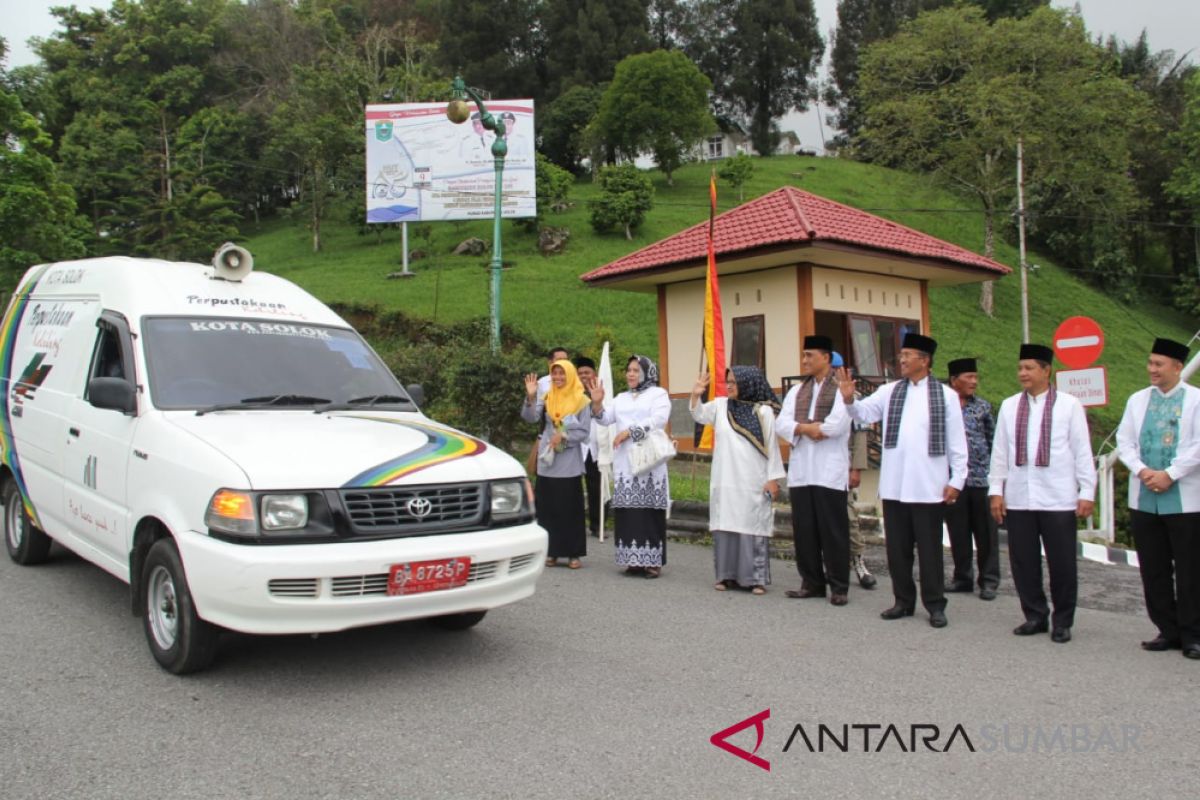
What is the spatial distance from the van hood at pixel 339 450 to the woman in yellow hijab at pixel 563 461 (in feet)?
8.80

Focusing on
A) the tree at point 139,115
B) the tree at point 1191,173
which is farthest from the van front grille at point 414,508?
the tree at point 1191,173

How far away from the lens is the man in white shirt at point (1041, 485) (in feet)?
18.8

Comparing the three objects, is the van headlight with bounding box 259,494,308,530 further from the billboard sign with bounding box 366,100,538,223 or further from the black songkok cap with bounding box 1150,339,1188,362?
the billboard sign with bounding box 366,100,538,223

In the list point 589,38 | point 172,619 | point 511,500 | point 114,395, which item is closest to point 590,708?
point 511,500

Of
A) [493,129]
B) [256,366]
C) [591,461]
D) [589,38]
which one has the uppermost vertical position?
[589,38]

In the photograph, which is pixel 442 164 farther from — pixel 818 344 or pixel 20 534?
pixel 818 344

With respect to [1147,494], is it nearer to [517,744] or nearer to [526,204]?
[517,744]

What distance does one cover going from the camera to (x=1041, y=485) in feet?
19.2

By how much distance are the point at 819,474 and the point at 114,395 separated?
4718 millimetres

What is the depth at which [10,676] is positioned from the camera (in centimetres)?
456

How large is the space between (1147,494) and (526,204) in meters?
20.8

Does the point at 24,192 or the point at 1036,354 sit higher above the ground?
the point at 24,192

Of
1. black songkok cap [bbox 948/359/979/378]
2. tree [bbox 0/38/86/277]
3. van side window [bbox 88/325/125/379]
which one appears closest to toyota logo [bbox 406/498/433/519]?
van side window [bbox 88/325/125/379]

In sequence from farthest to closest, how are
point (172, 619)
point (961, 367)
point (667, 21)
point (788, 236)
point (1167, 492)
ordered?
point (667, 21)
point (788, 236)
point (961, 367)
point (1167, 492)
point (172, 619)
